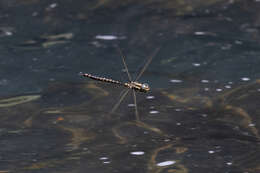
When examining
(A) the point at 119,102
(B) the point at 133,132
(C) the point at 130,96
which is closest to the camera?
(B) the point at 133,132

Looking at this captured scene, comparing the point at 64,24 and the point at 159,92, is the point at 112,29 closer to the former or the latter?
the point at 64,24

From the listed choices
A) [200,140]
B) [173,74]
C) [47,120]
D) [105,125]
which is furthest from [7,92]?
[200,140]

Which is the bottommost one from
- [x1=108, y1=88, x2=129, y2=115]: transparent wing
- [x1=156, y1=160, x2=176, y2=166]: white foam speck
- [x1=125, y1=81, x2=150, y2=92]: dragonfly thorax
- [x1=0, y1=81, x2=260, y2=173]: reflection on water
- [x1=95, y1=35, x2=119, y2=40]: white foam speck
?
[x1=156, y1=160, x2=176, y2=166]: white foam speck

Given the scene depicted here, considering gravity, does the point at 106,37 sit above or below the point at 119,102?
above

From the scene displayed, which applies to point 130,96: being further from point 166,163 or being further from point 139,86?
point 166,163

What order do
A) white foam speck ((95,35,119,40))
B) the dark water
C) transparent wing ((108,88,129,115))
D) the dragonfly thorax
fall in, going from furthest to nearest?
white foam speck ((95,35,119,40))
transparent wing ((108,88,129,115))
the dragonfly thorax
the dark water

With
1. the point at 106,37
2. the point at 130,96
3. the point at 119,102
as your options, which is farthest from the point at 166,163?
the point at 106,37

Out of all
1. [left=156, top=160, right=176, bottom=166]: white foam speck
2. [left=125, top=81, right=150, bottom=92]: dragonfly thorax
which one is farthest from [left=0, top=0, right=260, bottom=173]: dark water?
[left=125, top=81, right=150, bottom=92]: dragonfly thorax

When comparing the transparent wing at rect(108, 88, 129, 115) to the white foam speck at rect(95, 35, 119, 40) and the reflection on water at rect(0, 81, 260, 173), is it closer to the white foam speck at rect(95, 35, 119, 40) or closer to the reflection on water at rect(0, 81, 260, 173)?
the reflection on water at rect(0, 81, 260, 173)
